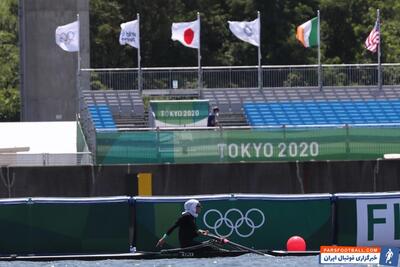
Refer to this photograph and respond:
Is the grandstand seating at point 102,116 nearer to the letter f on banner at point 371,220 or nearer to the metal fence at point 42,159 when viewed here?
the metal fence at point 42,159

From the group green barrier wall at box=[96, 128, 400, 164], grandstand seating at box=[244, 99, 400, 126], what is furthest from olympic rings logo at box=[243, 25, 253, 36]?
green barrier wall at box=[96, 128, 400, 164]

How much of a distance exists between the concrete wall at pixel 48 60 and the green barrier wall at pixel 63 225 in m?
30.8

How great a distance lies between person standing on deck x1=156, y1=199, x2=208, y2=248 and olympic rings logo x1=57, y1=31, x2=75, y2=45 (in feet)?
82.7

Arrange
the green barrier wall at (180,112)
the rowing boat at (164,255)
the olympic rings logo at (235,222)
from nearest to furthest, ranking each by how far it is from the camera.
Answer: the rowing boat at (164,255)
the olympic rings logo at (235,222)
the green barrier wall at (180,112)

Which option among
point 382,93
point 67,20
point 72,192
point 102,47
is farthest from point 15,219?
point 102,47

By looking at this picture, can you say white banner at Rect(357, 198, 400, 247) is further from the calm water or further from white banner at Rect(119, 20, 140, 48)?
white banner at Rect(119, 20, 140, 48)

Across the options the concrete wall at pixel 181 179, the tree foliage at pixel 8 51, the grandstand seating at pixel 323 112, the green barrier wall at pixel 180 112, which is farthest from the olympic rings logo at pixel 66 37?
the tree foliage at pixel 8 51

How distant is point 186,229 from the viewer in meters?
26.7

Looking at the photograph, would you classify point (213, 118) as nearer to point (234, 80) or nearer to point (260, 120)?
point (260, 120)

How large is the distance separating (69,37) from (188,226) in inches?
1009

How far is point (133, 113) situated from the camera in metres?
50.4

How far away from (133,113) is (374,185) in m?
15.1

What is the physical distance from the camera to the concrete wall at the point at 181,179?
121ft

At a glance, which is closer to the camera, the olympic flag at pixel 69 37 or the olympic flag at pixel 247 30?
the olympic flag at pixel 69 37
